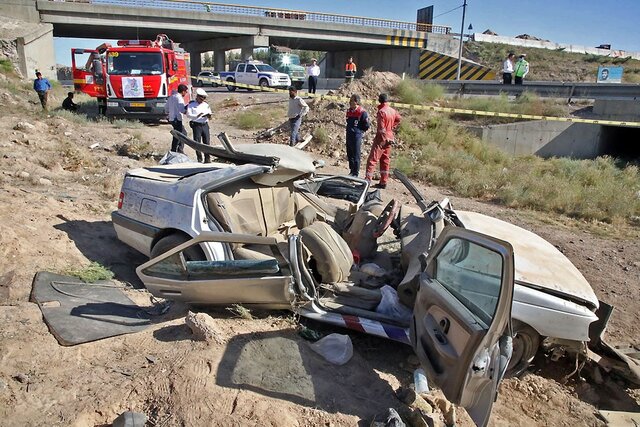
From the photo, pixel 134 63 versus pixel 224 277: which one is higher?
pixel 134 63

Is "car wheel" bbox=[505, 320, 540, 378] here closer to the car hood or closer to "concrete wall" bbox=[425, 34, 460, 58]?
the car hood

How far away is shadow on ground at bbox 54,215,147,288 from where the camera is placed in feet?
A: 16.9

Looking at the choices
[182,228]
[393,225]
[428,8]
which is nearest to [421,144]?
[393,225]

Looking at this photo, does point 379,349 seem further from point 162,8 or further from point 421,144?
point 162,8

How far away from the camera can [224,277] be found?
12.0ft

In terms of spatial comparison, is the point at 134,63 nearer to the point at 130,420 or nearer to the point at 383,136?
the point at 383,136

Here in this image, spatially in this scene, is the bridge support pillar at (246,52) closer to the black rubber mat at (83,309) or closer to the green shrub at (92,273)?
the green shrub at (92,273)

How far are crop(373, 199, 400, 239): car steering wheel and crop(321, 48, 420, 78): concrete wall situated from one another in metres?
33.4

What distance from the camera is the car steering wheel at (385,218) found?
14.8ft

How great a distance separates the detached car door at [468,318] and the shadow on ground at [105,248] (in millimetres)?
3130

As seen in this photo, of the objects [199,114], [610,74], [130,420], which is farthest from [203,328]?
[610,74]

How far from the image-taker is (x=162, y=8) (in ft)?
101

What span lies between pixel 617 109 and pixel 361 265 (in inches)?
584

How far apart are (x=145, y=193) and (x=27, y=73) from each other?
25.0 m
